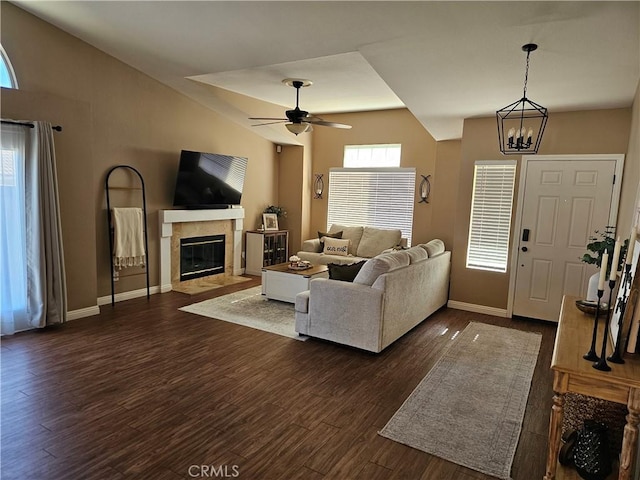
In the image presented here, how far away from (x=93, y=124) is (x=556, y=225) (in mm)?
5885

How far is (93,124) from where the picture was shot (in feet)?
16.4

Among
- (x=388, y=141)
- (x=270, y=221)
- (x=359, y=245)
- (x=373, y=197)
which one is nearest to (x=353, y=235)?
(x=359, y=245)

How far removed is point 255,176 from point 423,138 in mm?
3145

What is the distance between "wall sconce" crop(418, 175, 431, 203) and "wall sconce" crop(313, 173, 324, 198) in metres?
2.05

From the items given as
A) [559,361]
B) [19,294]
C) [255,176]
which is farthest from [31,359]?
[255,176]

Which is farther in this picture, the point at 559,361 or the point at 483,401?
the point at 483,401

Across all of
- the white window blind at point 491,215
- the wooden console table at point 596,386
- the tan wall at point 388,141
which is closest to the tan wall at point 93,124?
the tan wall at point 388,141

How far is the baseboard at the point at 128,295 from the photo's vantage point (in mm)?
5291

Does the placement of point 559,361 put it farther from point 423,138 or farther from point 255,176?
point 255,176

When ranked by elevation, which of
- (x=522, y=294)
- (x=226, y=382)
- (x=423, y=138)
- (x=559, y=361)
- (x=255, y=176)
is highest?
(x=423, y=138)

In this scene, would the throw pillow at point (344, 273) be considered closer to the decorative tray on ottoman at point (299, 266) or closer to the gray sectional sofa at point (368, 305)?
the gray sectional sofa at point (368, 305)

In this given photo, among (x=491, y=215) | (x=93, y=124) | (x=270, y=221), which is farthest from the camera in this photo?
(x=270, y=221)

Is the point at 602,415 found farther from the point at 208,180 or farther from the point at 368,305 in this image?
the point at 208,180

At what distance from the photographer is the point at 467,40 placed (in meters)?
3.21
